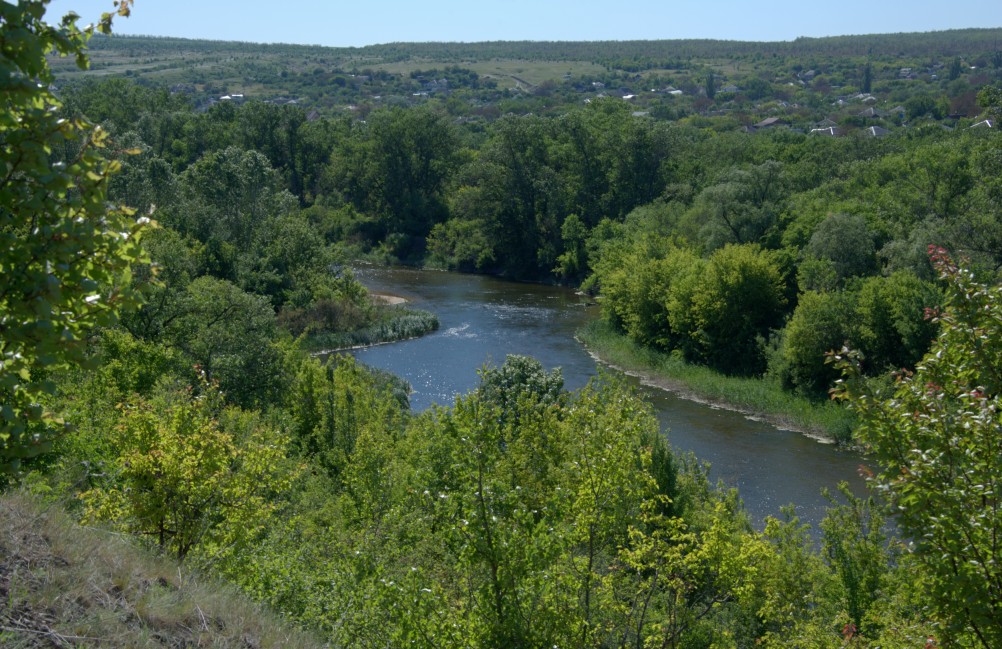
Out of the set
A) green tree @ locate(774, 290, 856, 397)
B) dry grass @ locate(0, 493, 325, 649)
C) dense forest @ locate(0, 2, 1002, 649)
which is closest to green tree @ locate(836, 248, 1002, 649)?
dense forest @ locate(0, 2, 1002, 649)

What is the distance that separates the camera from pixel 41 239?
4.44 meters

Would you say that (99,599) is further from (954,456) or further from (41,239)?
(954,456)

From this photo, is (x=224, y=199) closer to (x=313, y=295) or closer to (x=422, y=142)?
(x=313, y=295)

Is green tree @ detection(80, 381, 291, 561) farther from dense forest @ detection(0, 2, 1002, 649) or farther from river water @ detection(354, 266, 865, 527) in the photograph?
river water @ detection(354, 266, 865, 527)

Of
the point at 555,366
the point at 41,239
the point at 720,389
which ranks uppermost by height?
the point at 41,239

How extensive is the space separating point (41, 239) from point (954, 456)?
6.42 m

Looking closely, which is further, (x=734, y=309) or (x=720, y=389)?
(x=734, y=309)

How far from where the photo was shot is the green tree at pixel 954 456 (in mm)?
6555

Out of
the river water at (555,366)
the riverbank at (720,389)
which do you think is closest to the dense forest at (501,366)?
the riverbank at (720,389)

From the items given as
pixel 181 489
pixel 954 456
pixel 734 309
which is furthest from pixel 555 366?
pixel 954 456

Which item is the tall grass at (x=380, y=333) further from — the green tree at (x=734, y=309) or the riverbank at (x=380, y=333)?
the green tree at (x=734, y=309)

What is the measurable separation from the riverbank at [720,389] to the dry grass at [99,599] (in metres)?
26.4

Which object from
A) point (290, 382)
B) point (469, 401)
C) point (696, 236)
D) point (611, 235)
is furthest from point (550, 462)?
point (611, 235)

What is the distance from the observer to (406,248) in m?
70.2
